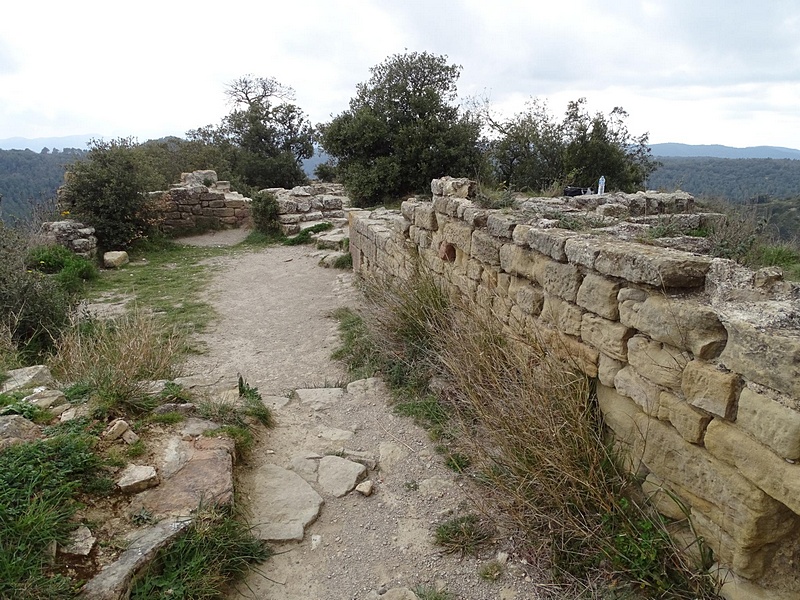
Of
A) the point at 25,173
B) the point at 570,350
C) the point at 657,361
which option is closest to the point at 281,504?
the point at 570,350

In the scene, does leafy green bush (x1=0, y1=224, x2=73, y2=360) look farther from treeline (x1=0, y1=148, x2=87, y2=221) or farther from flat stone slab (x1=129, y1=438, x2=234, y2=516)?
treeline (x1=0, y1=148, x2=87, y2=221)

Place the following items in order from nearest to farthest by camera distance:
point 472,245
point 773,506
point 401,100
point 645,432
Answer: point 773,506
point 645,432
point 472,245
point 401,100

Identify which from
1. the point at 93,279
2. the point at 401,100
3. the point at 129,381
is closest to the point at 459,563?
the point at 129,381

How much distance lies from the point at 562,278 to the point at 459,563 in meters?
1.81

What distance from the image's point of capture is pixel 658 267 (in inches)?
99.6

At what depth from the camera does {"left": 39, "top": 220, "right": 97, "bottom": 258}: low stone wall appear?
33.6 feet

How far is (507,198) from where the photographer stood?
5.60 m

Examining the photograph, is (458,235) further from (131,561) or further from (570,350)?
(131,561)

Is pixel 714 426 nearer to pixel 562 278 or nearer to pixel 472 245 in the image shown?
pixel 562 278

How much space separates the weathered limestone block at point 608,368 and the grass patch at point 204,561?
2099mm

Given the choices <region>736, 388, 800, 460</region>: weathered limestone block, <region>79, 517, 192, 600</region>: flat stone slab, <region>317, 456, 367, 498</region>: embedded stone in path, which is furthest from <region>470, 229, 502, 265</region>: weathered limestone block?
<region>79, 517, 192, 600</region>: flat stone slab

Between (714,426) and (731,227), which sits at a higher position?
(731,227)

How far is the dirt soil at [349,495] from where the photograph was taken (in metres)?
2.66

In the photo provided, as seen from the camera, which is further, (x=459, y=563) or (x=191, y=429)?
(x=191, y=429)
